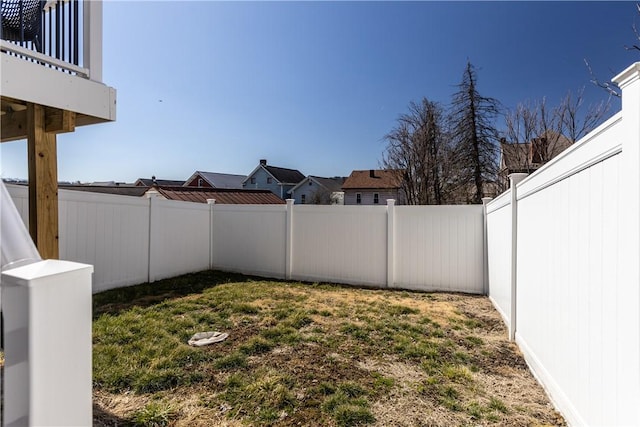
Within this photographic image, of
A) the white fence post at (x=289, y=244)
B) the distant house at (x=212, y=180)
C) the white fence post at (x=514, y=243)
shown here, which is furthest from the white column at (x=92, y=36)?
the distant house at (x=212, y=180)

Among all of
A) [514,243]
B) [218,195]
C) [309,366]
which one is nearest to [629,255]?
[514,243]

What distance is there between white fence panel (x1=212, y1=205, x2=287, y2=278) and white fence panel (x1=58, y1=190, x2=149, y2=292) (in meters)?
1.79

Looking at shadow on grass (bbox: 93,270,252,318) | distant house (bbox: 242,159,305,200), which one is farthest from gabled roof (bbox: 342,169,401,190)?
shadow on grass (bbox: 93,270,252,318)

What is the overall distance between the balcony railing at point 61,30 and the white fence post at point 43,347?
2.36 meters

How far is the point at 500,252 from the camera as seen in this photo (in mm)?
4328

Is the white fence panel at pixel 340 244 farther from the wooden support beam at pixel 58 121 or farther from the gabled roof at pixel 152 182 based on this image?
the gabled roof at pixel 152 182

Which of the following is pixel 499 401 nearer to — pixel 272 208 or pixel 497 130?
pixel 272 208

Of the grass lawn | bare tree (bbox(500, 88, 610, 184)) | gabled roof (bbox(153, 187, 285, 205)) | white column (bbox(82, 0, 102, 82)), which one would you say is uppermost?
bare tree (bbox(500, 88, 610, 184))

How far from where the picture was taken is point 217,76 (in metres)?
9.32

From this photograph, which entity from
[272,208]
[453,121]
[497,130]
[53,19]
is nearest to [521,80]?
[497,130]

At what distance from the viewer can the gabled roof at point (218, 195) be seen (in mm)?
11745

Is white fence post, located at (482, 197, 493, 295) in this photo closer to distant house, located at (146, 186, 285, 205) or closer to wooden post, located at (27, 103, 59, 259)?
wooden post, located at (27, 103, 59, 259)

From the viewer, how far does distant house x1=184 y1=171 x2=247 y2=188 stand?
1158 inches

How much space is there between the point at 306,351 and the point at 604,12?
27.9 ft
